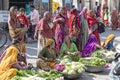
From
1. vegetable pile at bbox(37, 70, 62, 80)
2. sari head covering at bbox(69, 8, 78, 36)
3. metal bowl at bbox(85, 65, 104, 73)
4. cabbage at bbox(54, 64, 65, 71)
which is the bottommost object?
metal bowl at bbox(85, 65, 104, 73)

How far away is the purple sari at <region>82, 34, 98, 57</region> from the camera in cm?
926

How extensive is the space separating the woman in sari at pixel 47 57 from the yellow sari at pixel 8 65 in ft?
3.54

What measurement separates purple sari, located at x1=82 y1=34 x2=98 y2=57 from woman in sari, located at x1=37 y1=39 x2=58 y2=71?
6.25 ft

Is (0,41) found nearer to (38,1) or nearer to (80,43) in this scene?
(80,43)

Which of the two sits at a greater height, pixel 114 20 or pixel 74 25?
pixel 74 25

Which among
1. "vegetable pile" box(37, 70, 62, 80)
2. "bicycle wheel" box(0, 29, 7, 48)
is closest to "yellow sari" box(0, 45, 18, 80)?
"vegetable pile" box(37, 70, 62, 80)

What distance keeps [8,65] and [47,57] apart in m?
1.42

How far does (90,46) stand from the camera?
30.6ft

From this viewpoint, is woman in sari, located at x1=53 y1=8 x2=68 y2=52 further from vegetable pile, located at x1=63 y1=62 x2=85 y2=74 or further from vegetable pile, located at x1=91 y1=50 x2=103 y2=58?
vegetable pile, located at x1=63 y1=62 x2=85 y2=74

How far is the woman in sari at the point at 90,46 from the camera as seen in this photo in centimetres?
925

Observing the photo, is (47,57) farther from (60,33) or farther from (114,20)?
(114,20)

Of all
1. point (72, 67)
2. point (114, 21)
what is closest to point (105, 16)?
point (114, 21)

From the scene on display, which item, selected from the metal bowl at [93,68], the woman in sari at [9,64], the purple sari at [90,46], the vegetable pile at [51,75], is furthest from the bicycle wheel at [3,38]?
the vegetable pile at [51,75]

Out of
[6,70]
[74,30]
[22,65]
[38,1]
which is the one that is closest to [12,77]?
[6,70]
